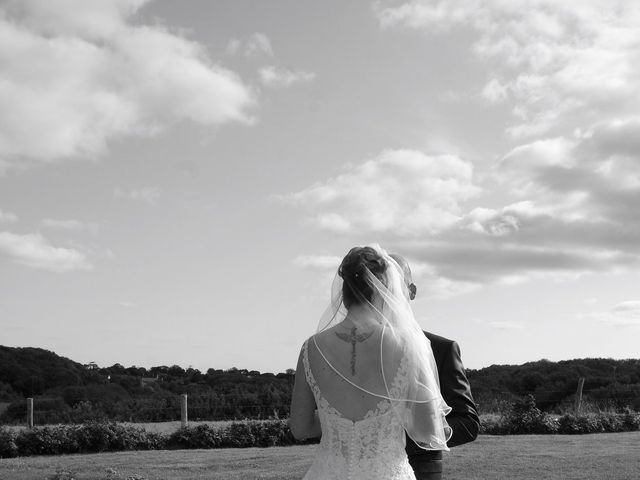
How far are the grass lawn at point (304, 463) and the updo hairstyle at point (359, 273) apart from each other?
9.48 meters

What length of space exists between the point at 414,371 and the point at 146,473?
11855 mm

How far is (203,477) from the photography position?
43.8ft

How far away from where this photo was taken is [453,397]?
11.5 feet

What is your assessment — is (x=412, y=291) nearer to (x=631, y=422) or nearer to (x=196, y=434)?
(x=196, y=434)

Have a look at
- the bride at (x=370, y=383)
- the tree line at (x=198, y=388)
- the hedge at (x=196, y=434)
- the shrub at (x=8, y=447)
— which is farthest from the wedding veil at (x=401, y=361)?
the tree line at (x=198, y=388)

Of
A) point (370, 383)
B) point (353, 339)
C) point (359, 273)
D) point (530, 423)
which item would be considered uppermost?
point (359, 273)

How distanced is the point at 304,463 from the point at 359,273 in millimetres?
12193

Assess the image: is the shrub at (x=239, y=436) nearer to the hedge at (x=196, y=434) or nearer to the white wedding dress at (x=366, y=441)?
the hedge at (x=196, y=434)

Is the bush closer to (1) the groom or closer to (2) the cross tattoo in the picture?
(1) the groom

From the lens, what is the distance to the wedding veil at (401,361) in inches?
128

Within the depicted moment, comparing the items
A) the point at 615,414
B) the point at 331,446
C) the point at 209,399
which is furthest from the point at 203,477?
the point at 615,414

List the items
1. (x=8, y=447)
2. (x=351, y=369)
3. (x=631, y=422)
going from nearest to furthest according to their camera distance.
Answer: (x=351, y=369)
(x=8, y=447)
(x=631, y=422)

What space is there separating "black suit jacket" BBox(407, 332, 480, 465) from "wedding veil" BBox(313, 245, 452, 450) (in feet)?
0.28

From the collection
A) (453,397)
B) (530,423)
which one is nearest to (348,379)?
(453,397)
